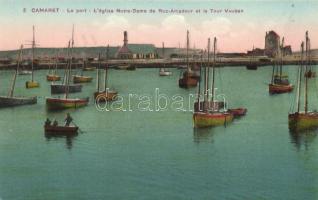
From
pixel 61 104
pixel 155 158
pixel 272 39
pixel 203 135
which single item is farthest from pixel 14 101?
pixel 272 39

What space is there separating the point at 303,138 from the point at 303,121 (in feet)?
2.16

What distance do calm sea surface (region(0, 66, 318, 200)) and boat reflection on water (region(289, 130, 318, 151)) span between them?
3 cm

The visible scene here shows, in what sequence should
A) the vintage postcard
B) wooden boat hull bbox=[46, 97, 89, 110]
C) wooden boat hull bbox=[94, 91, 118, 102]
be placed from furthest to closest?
wooden boat hull bbox=[94, 91, 118, 102] < wooden boat hull bbox=[46, 97, 89, 110] < the vintage postcard

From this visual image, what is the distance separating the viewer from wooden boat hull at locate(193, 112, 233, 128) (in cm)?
1970

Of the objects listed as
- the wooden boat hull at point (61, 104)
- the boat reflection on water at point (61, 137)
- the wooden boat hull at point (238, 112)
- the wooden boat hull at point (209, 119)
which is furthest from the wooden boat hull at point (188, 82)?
the boat reflection on water at point (61, 137)

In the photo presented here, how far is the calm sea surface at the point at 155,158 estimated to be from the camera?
1405 centimetres

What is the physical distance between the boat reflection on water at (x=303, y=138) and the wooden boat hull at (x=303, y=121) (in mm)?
147

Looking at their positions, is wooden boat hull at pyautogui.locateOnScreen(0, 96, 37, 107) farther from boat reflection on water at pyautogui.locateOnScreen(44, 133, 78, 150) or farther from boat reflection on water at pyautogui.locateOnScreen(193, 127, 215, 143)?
boat reflection on water at pyautogui.locateOnScreen(193, 127, 215, 143)

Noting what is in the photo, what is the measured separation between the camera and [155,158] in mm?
16516

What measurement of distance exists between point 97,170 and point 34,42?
154 inches

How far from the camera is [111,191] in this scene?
1402cm

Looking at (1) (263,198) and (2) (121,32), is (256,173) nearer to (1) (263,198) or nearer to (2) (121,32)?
(1) (263,198)

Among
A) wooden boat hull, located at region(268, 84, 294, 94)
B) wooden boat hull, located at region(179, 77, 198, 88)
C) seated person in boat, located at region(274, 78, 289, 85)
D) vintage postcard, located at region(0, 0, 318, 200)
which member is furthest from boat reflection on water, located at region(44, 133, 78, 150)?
seated person in boat, located at region(274, 78, 289, 85)

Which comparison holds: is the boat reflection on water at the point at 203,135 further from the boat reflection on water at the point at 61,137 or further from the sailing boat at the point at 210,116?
the boat reflection on water at the point at 61,137
